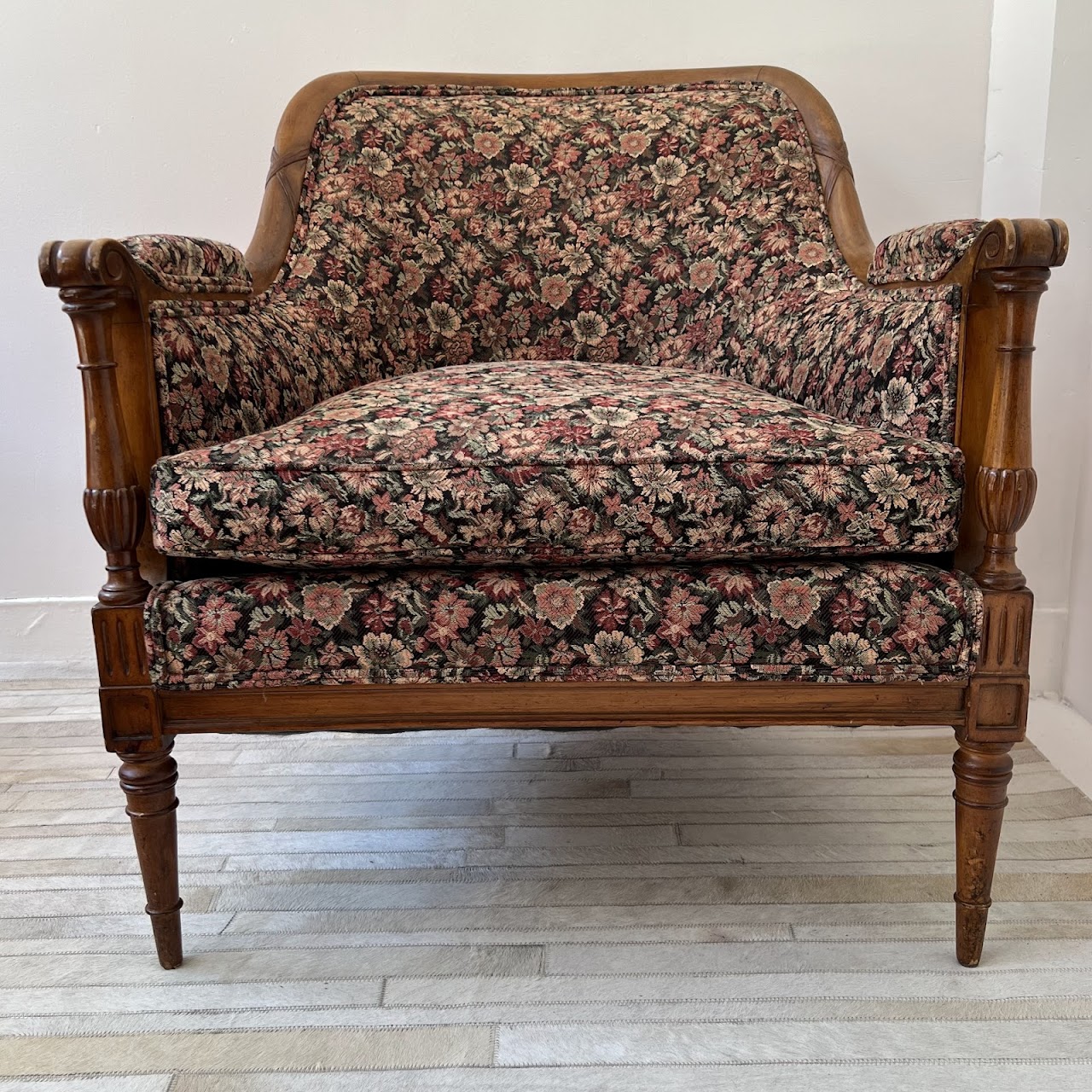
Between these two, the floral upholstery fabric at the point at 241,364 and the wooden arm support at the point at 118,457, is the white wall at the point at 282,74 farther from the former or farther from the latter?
the wooden arm support at the point at 118,457

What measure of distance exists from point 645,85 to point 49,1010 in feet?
5.18

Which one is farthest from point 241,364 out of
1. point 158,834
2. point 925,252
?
point 925,252

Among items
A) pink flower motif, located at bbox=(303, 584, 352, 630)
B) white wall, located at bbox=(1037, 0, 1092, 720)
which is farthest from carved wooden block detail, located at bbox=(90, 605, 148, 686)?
white wall, located at bbox=(1037, 0, 1092, 720)

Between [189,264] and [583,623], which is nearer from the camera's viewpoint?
[583,623]

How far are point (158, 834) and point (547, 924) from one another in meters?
0.44

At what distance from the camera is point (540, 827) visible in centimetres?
139

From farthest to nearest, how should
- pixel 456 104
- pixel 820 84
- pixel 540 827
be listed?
pixel 820 84 < pixel 456 104 < pixel 540 827

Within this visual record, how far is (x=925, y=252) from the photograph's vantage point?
117 cm

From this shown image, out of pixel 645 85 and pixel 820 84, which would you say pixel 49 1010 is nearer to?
pixel 645 85

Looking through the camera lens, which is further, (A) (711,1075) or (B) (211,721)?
(B) (211,721)

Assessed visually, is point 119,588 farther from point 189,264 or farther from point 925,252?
point 925,252

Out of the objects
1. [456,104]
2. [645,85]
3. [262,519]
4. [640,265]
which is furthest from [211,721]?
[645,85]

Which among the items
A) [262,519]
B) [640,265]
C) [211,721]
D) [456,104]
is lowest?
[211,721]

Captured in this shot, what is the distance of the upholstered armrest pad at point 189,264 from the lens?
1.14 m
